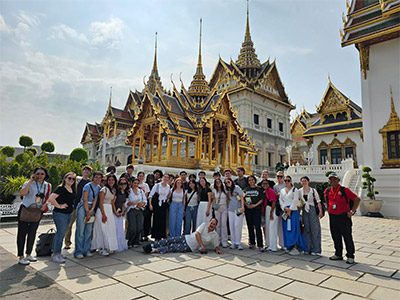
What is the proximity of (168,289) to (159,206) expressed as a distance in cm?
314

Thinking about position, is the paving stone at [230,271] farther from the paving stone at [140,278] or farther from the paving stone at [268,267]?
the paving stone at [140,278]

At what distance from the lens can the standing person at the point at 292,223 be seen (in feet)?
17.1

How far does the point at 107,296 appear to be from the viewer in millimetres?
2969

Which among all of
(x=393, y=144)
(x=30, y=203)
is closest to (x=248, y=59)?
(x=393, y=144)

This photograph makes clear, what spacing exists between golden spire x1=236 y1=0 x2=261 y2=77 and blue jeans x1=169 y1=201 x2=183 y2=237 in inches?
1311

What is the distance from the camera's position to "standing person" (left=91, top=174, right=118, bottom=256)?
4.93 m

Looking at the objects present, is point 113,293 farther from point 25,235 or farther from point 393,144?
point 393,144

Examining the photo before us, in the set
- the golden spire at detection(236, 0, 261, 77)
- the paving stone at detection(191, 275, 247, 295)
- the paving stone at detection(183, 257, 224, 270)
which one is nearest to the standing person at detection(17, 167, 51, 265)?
the paving stone at detection(183, 257, 224, 270)

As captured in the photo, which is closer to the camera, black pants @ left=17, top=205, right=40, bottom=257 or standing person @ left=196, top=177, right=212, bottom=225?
black pants @ left=17, top=205, right=40, bottom=257

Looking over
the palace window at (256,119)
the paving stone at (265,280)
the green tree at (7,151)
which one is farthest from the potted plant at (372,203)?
the green tree at (7,151)

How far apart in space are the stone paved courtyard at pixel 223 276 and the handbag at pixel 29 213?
2.28 ft

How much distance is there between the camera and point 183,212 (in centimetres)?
633

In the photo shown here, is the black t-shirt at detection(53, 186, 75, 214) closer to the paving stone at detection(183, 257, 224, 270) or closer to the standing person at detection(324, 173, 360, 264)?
the paving stone at detection(183, 257, 224, 270)

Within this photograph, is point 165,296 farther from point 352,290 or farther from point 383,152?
point 383,152
